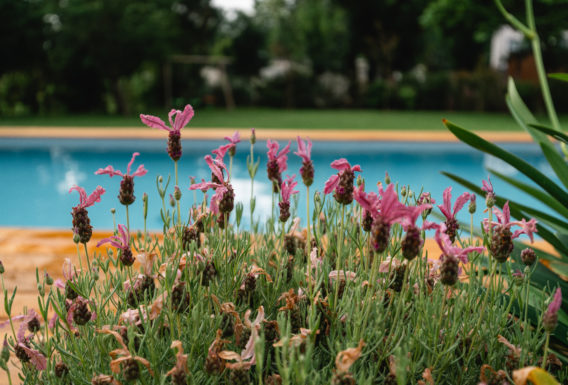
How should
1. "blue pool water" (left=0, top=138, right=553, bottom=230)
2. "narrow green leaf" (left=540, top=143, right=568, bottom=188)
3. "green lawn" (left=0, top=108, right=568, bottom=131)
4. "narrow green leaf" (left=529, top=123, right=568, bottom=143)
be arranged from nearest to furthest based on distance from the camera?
"narrow green leaf" (left=529, top=123, right=568, bottom=143)
"narrow green leaf" (left=540, top=143, right=568, bottom=188)
"blue pool water" (left=0, top=138, right=553, bottom=230)
"green lawn" (left=0, top=108, right=568, bottom=131)

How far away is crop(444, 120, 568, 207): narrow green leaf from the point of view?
1604 millimetres

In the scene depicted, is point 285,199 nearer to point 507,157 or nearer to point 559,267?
point 507,157

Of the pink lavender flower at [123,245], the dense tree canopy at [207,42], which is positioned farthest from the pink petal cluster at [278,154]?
the dense tree canopy at [207,42]

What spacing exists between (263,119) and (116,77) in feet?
11.6

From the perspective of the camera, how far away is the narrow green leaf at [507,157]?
1.60 metres

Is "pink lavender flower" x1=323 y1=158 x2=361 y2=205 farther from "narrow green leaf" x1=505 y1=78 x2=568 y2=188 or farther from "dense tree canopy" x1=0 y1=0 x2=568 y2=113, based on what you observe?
"dense tree canopy" x1=0 y1=0 x2=568 y2=113

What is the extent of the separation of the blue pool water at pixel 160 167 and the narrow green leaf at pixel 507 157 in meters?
4.14

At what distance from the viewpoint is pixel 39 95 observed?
544 inches

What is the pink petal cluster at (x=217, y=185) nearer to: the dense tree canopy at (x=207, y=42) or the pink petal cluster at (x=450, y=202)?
the pink petal cluster at (x=450, y=202)

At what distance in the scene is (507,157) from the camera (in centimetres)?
179

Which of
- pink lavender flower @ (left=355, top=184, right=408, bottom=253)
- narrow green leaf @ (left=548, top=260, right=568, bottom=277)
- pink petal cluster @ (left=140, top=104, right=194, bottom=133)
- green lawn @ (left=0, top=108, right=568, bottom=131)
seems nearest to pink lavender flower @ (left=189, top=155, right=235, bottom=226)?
pink petal cluster @ (left=140, top=104, right=194, bottom=133)

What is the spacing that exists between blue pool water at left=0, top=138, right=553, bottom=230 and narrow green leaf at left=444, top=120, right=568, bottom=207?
13.6 ft

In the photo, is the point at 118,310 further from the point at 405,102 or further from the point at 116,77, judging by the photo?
the point at 405,102

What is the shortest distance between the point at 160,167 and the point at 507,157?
7034mm
